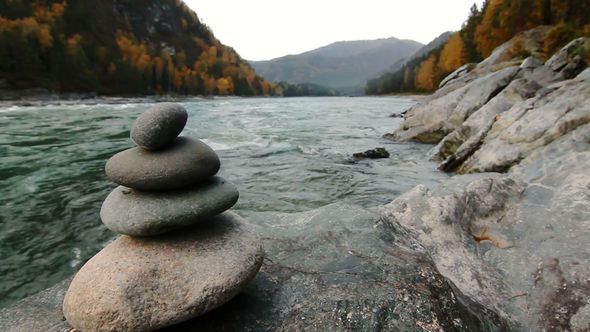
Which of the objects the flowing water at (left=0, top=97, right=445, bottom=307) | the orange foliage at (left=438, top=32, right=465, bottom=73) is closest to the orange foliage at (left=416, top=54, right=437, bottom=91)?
the orange foliage at (left=438, top=32, right=465, bottom=73)

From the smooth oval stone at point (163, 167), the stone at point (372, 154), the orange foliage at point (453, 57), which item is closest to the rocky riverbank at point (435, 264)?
the smooth oval stone at point (163, 167)

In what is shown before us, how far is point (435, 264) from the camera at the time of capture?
4.73m

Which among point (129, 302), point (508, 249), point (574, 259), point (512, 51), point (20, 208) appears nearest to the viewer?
point (129, 302)

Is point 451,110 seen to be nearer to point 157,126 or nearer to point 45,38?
point 157,126

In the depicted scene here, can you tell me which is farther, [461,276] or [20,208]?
[20,208]

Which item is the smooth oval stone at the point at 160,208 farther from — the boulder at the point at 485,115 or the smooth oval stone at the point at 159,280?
the boulder at the point at 485,115

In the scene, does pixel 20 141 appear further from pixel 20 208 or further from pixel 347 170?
pixel 347 170

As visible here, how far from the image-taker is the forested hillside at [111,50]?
2665 inches

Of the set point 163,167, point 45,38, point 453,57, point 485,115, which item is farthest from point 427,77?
point 163,167

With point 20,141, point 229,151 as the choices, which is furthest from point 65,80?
point 229,151

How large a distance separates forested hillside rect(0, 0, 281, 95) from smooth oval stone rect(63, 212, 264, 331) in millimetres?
72011

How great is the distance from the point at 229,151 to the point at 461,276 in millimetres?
14746

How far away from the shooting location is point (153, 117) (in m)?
3.74

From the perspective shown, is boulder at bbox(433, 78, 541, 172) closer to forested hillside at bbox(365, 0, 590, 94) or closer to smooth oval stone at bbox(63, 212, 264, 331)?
smooth oval stone at bbox(63, 212, 264, 331)
